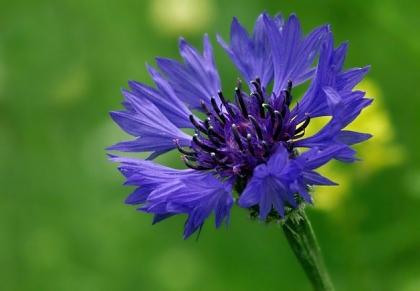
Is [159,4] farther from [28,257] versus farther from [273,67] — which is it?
[273,67]

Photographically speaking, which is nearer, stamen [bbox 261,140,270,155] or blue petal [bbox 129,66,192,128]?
stamen [bbox 261,140,270,155]

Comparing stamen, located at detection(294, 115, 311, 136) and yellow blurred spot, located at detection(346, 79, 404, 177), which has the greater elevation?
stamen, located at detection(294, 115, 311, 136)

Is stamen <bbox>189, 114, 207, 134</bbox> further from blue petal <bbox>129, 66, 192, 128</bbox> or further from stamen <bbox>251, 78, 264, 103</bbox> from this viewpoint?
stamen <bbox>251, 78, 264, 103</bbox>

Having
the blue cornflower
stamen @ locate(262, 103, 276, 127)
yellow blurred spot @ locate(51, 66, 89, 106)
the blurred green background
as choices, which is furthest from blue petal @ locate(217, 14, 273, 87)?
yellow blurred spot @ locate(51, 66, 89, 106)

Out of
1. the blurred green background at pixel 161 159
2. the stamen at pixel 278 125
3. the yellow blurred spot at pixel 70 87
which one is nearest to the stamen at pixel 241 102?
the stamen at pixel 278 125

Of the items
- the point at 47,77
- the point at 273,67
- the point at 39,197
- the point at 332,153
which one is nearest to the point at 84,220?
the point at 39,197

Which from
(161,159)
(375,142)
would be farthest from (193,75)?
(161,159)
